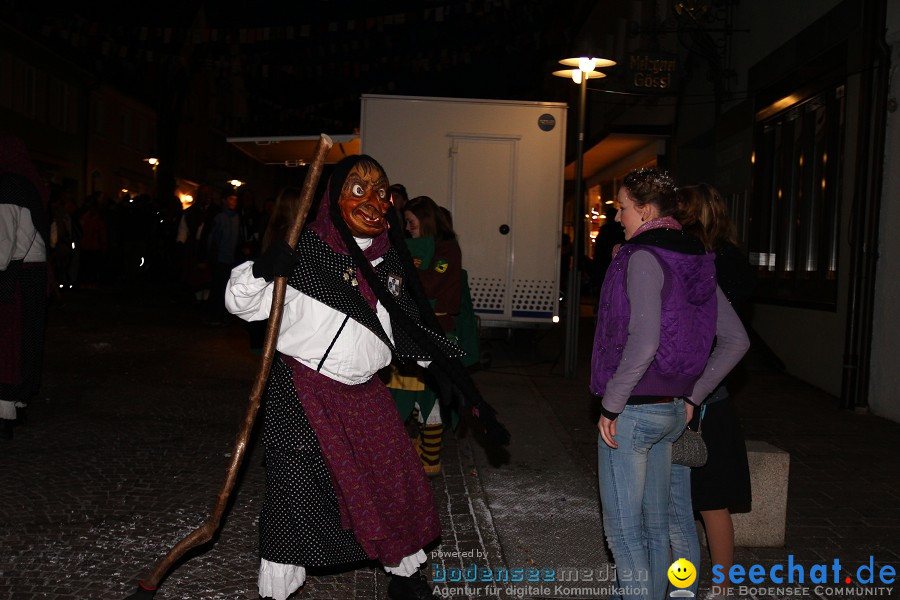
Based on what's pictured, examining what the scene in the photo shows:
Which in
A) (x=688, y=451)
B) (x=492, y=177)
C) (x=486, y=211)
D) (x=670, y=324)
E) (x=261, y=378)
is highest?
(x=492, y=177)

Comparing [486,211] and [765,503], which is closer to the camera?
[765,503]

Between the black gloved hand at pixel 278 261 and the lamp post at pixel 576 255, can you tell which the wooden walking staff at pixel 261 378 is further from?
the lamp post at pixel 576 255

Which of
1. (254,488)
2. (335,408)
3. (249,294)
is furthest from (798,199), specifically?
(249,294)

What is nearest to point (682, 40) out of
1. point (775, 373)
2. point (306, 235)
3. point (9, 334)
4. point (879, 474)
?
point (775, 373)

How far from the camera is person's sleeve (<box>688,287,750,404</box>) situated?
12.5 ft

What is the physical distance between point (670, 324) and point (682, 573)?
106cm

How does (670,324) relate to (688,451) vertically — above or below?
above

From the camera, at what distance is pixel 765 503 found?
197 inches

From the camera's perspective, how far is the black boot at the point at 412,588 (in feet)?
13.3

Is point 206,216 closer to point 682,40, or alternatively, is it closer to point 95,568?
point 682,40

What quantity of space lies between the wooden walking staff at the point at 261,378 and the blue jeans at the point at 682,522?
66.7 inches

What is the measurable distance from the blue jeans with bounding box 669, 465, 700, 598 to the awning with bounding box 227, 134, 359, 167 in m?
8.65

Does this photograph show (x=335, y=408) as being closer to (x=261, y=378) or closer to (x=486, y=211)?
(x=261, y=378)

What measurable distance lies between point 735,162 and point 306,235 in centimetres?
1143
